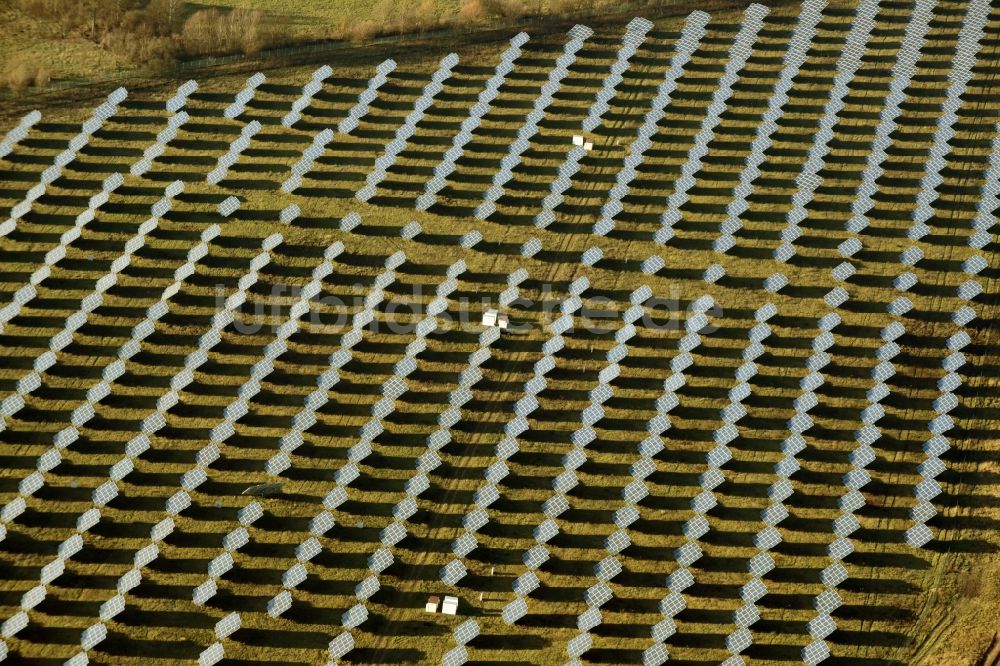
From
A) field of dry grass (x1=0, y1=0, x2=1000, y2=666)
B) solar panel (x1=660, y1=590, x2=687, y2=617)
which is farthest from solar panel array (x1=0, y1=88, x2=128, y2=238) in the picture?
solar panel (x1=660, y1=590, x2=687, y2=617)

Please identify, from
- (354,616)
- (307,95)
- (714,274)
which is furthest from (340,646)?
(307,95)

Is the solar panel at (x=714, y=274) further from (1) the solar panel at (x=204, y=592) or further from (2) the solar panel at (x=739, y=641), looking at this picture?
(1) the solar panel at (x=204, y=592)

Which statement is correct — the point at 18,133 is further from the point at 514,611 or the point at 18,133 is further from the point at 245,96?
the point at 514,611

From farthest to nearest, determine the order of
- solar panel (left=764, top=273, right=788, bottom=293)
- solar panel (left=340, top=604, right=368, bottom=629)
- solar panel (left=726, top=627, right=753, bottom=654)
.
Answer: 1. solar panel (left=764, top=273, right=788, bottom=293)
2. solar panel (left=340, top=604, right=368, bottom=629)
3. solar panel (left=726, top=627, right=753, bottom=654)

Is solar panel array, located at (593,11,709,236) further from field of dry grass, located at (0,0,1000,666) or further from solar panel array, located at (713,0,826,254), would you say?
solar panel array, located at (713,0,826,254)

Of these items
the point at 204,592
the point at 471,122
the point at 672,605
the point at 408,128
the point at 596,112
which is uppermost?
the point at 408,128

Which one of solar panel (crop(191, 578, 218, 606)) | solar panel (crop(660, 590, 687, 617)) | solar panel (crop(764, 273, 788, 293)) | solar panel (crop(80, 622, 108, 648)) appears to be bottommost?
solar panel (crop(660, 590, 687, 617))

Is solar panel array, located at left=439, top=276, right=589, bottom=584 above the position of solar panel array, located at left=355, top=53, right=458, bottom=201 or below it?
below

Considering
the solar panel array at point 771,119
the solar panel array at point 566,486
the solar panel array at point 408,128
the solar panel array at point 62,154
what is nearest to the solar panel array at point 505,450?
the solar panel array at point 566,486

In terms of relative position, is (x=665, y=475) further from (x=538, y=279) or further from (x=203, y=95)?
(x=203, y=95)
